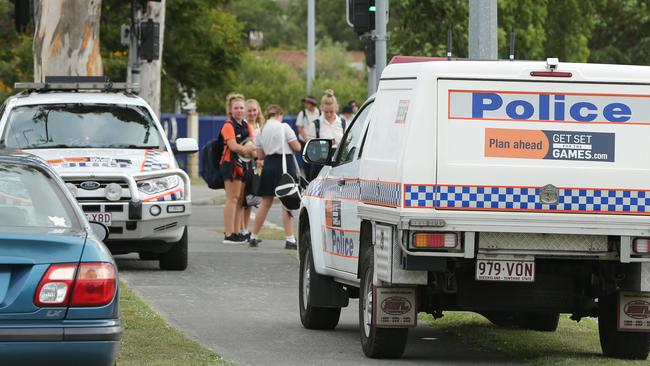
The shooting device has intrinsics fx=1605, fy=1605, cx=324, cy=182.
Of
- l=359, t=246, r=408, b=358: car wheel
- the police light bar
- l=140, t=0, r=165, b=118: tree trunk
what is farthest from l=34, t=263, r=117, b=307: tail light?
l=140, t=0, r=165, b=118: tree trunk

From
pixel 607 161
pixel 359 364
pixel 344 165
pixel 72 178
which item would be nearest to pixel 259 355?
pixel 359 364

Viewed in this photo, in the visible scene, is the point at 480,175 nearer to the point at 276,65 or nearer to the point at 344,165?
the point at 344,165

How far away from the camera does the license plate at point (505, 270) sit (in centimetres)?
952

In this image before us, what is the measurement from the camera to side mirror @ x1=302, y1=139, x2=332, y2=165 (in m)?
12.0

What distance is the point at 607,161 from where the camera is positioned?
962 centimetres

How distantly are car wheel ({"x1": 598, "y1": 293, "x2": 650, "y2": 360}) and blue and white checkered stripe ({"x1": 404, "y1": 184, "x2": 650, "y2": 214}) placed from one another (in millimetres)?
765

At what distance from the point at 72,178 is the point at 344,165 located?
182 inches

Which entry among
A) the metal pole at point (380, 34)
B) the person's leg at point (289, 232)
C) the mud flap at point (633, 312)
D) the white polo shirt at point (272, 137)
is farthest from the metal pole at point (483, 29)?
the person's leg at point (289, 232)

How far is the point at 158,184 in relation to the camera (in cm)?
1582

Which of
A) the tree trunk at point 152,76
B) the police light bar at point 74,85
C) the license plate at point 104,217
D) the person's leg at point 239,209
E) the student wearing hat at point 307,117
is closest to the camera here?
the license plate at point 104,217

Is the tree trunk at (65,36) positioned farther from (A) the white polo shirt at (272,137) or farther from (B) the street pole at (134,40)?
(A) the white polo shirt at (272,137)

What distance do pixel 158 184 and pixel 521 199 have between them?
6928mm

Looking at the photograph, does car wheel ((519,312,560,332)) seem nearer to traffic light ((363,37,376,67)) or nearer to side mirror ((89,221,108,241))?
side mirror ((89,221,108,241))

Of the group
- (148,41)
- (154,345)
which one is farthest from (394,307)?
(148,41)
